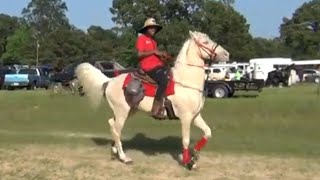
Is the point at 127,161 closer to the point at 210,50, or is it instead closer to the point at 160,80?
the point at 160,80

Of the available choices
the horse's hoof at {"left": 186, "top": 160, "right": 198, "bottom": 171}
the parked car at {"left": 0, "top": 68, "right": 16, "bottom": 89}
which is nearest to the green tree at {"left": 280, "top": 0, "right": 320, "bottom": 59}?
the parked car at {"left": 0, "top": 68, "right": 16, "bottom": 89}

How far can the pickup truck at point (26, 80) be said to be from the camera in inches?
1993

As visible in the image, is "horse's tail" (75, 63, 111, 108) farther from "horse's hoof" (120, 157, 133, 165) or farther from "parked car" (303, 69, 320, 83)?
"parked car" (303, 69, 320, 83)

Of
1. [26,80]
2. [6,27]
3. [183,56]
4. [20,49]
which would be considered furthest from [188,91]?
[6,27]

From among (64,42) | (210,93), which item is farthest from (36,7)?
(210,93)

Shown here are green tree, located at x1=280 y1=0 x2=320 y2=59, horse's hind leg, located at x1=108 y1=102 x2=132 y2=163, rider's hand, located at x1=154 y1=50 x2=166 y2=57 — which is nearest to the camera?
rider's hand, located at x1=154 y1=50 x2=166 y2=57

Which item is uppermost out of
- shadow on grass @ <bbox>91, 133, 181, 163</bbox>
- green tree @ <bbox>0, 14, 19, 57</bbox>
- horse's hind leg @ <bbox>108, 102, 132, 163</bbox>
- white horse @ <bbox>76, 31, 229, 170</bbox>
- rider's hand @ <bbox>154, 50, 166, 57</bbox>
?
green tree @ <bbox>0, 14, 19, 57</bbox>

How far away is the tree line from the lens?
81.6m

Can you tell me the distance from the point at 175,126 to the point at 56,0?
435 feet

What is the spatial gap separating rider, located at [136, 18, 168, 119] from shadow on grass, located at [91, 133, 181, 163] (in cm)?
132

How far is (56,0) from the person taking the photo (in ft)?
484

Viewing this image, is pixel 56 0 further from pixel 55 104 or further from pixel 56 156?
pixel 56 156

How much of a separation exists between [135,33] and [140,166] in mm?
69048

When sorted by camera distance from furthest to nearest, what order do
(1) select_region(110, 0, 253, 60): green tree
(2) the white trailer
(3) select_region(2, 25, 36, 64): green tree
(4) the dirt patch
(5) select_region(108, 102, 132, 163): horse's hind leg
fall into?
1. (3) select_region(2, 25, 36, 64): green tree
2. (1) select_region(110, 0, 253, 60): green tree
3. (2) the white trailer
4. (5) select_region(108, 102, 132, 163): horse's hind leg
5. (4) the dirt patch
